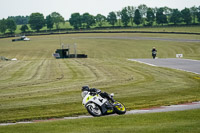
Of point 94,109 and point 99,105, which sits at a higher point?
point 99,105

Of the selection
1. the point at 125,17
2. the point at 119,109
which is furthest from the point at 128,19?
the point at 119,109

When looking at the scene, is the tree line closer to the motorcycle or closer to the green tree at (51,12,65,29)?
the green tree at (51,12,65,29)

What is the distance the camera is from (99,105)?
41.5 ft

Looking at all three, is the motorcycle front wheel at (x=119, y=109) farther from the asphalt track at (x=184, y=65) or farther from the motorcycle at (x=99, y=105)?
the asphalt track at (x=184, y=65)

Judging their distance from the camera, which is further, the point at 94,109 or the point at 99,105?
the point at 94,109

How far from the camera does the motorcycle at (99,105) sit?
1268cm

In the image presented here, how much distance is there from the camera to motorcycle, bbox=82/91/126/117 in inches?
499

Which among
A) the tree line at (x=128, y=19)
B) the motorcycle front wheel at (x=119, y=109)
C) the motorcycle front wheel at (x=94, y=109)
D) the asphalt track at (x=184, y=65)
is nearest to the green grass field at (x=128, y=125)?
the motorcycle front wheel at (x=119, y=109)

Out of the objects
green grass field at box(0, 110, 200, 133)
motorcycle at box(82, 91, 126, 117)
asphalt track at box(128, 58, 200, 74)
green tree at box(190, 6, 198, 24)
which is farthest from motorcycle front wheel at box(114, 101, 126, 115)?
green tree at box(190, 6, 198, 24)

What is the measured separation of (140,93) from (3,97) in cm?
771

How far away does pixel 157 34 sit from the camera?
97.1m

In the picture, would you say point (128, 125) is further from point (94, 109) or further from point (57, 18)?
point (57, 18)

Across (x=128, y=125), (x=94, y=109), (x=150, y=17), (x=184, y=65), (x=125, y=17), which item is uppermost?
(x=125, y=17)

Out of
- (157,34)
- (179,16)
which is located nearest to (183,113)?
(157,34)
